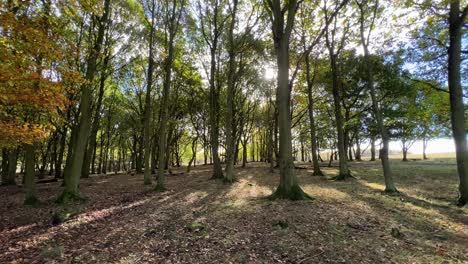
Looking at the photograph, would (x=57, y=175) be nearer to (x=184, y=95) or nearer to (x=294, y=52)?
(x=184, y=95)

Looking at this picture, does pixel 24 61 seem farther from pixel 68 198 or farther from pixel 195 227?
pixel 195 227

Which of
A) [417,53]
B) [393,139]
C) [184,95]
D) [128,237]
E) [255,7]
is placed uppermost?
[255,7]

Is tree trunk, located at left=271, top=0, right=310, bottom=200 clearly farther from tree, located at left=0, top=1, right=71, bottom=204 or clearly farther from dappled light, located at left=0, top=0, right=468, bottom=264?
tree, located at left=0, top=1, right=71, bottom=204

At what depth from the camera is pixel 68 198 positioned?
10602mm

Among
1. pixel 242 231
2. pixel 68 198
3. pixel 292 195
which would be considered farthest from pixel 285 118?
pixel 68 198

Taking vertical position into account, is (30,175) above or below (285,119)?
below

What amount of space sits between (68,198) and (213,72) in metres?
11.5

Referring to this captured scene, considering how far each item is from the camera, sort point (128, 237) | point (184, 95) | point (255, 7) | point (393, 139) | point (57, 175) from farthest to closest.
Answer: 1. point (184, 95)
2. point (393, 139)
3. point (57, 175)
4. point (255, 7)
5. point (128, 237)

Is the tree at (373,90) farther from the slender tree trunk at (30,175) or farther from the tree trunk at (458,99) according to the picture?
the slender tree trunk at (30,175)

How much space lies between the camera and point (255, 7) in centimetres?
1636

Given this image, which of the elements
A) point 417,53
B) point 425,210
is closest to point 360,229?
point 425,210

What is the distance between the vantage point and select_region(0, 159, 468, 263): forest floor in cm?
504

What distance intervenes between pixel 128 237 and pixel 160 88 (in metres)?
22.3

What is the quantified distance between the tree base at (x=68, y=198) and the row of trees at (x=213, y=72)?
0.09 meters
